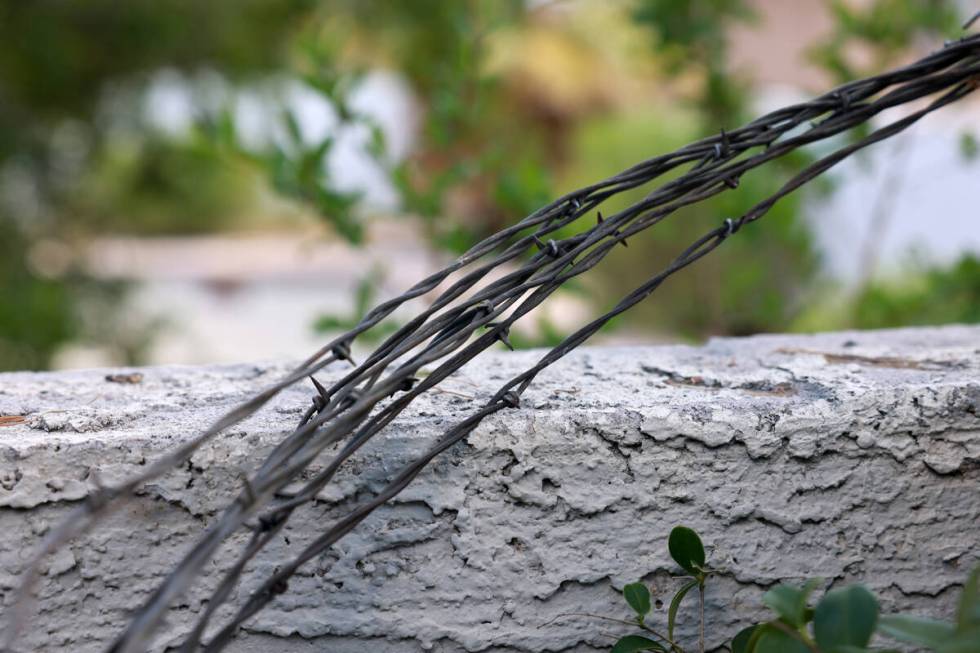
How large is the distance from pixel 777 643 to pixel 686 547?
0.45ft

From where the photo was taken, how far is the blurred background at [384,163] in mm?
1921

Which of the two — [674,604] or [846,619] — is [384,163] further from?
Answer: [846,619]

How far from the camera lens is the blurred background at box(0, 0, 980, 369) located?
1.92 meters

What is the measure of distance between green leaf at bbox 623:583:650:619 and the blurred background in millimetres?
578

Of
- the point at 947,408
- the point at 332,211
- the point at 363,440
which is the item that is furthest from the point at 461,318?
the point at 332,211

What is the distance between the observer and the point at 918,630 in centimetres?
59

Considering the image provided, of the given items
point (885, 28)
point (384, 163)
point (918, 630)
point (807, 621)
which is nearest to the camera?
point (918, 630)

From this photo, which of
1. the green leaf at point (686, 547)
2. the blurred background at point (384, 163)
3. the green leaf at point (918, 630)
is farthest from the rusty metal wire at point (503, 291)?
the blurred background at point (384, 163)

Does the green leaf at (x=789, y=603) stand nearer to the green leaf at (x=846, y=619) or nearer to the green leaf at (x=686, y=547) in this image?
the green leaf at (x=846, y=619)

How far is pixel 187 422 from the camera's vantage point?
84cm

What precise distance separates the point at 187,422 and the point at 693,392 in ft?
1.54

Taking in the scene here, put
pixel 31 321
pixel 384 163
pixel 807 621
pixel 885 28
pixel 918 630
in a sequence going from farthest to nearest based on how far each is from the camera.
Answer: pixel 31 321
pixel 885 28
pixel 384 163
pixel 807 621
pixel 918 630

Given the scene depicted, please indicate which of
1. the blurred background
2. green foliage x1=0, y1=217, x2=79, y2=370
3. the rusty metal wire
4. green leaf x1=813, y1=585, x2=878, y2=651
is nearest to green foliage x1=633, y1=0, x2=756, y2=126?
the blurred background

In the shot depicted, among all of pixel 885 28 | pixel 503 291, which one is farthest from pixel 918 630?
pixel 885 28
